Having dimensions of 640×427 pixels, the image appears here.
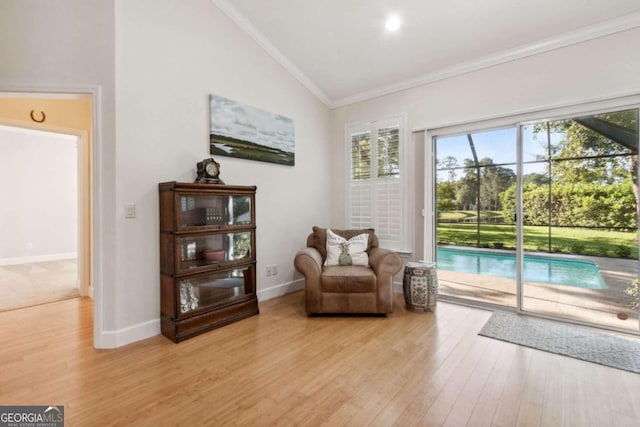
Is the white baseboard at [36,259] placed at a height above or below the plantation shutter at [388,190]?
below

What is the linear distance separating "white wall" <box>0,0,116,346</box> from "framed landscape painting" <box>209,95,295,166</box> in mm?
956

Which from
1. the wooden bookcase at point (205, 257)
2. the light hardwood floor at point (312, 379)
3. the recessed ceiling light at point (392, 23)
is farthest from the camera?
the recessed ceiling light at point (392, 23)

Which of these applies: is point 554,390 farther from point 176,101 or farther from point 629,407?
point 176,101

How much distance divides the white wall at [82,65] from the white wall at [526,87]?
3145 millimetres

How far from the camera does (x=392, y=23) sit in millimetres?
3084

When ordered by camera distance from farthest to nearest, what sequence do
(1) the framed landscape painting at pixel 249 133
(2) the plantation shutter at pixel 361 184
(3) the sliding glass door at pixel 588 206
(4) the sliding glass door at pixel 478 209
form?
1. (2) the plantation shutter at pixel 361 184
2. (4) the sliding glass door at pixel 478 209
3. (1) the framed landscape painting at pixel 249 133
4. (3) the sliding glass door at pixel 588 206

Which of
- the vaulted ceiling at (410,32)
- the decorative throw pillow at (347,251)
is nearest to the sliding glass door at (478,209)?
the vaulted ceiling at (410,32)

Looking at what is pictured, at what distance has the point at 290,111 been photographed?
13.4 ft

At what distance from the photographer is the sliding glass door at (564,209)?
291 centimetres

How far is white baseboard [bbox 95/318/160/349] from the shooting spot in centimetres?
251

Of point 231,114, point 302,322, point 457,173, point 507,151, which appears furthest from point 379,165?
point 302,322

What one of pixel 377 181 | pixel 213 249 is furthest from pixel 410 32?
pixel 213 249

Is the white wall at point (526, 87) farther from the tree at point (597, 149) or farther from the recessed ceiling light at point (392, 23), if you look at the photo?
the recessed ceiling light at point (392, 23)

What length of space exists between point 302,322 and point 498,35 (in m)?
3.56
